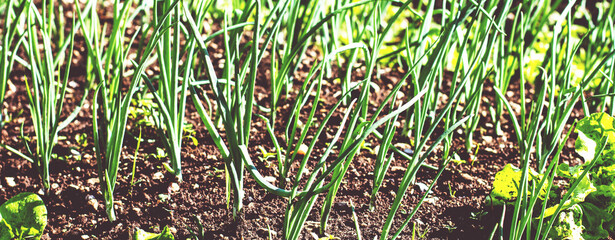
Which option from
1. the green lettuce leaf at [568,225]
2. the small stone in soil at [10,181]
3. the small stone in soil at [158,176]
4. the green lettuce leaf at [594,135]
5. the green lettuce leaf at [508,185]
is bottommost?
the small stone in soil at [10,181]

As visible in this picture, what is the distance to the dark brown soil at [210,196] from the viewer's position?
Answer: 4.97ft

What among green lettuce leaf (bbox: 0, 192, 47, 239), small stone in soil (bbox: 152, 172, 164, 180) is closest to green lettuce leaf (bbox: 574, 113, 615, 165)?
small stone in soil (bbox: 152, 172, 164, 180)

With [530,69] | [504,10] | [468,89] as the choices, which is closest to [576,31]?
[530,69]

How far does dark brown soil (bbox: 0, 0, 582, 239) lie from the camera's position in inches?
59.6

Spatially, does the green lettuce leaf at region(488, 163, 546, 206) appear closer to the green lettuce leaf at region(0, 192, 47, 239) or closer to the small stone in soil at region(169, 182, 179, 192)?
the small stone in soil at region(169, 182, 179, 192)

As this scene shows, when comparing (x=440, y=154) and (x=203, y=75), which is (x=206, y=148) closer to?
(x=203, y=75)

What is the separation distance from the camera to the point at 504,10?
1491 mm

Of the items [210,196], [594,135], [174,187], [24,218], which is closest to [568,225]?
[594,135]

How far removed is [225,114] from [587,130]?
3.21 feet

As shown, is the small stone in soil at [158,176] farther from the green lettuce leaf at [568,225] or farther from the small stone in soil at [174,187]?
the green lettuce leaf at [568,225]

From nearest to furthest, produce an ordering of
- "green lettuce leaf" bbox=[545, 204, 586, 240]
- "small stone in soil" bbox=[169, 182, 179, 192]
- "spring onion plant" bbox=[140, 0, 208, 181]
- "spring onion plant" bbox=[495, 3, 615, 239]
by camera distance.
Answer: "spring onion plant" bbox=[495, 3, 615, 239] < "spring onion plant" bbox=[140, 0, 208, 181] < "green lettuce leaf" bbox=[545, 204, 586, 240] < "small stone in soil" bbox=[169, 182, 179, 192]

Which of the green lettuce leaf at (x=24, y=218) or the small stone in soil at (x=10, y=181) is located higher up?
the green lettuce leaf at (x=24, y=218)

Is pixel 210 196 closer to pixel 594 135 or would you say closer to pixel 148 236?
pixel 148 236

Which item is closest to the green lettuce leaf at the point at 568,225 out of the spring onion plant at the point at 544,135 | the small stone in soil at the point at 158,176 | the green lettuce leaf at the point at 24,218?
the spring onion plant at the point at 544,135
